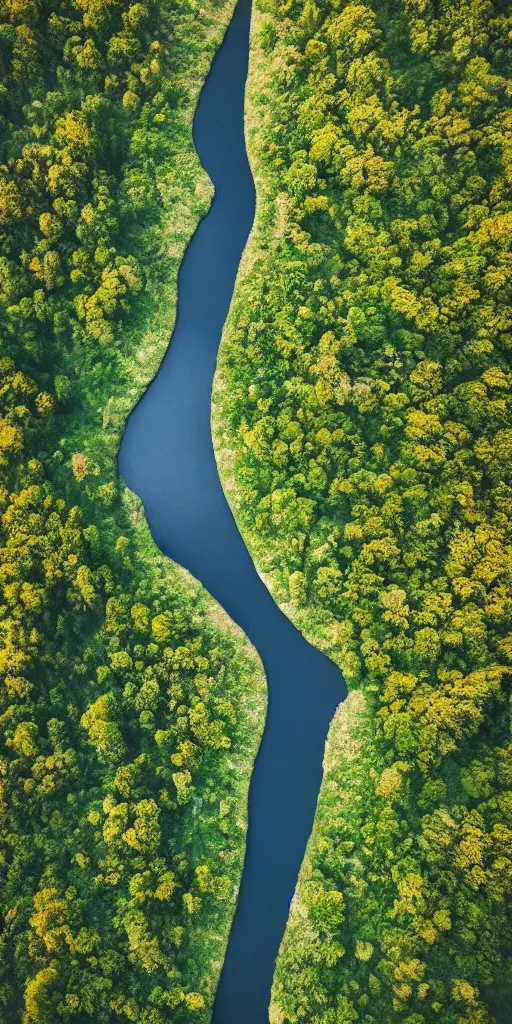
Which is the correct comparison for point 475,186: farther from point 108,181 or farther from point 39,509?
point 39,509

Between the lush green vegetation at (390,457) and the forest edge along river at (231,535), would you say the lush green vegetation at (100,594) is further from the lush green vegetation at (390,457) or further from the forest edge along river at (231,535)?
the lush green vegetation at (390,457)

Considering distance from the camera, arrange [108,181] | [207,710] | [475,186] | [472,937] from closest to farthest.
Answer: [472,937] < [207,710] < [475,186] < [108,181]

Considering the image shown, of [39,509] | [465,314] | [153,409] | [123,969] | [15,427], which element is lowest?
[123,969]

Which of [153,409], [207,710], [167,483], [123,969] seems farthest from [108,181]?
[123,969]

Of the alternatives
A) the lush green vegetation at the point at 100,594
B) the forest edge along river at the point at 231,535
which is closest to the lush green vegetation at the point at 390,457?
the forest edge along river at the point at 231,535

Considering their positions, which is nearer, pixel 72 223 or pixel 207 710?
pixel 207 710

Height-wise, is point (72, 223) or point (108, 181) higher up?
point (108, 181)

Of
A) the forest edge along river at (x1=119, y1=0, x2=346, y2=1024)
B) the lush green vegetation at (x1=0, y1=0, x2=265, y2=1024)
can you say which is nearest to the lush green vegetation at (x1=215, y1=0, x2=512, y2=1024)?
the forest edge along river at (x1=119, y1=0, x2=346, y2=1024)
